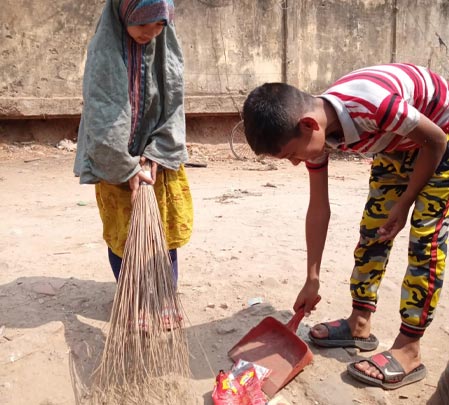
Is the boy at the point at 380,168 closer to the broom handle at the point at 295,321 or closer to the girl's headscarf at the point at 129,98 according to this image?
the broom handle at the point at 295,321

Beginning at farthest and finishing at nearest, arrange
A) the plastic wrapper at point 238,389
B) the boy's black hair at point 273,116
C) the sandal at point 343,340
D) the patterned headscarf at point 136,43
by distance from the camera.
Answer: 1. the sandal at point 343,340
2. the patterned headscarf at point 136,43
3. the plastic wrapper at point 238,389
4. the boy's black hair at point 273,116

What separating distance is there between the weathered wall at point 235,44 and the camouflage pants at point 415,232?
6.40m

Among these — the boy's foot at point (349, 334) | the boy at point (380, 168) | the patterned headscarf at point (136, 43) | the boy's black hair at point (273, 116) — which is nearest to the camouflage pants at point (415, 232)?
the boy at point (380, 168)

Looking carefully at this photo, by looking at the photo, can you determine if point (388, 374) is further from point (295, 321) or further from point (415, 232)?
point (415, 232)

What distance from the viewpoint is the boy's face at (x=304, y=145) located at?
5.55 ft

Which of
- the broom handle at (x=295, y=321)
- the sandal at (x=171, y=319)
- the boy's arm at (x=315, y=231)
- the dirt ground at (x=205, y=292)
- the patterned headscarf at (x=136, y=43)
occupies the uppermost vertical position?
the patterned headscarf at (x=136, y=43)

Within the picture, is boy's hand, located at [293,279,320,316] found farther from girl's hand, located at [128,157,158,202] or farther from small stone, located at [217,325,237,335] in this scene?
girl's hand, located at [128,157,158,202]

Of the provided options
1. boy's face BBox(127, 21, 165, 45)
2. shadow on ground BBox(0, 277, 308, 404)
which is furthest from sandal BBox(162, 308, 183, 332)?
boy's face BBox(127, 21, 165, 45)

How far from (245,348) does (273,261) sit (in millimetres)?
1036

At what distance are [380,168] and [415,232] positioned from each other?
306mm

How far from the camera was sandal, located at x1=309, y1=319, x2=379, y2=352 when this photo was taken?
225cm

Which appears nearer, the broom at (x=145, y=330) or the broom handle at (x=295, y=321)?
the broom at (x=145, y=330)

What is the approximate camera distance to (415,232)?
1932mm

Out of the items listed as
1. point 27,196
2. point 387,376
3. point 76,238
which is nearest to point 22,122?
point 27,196
